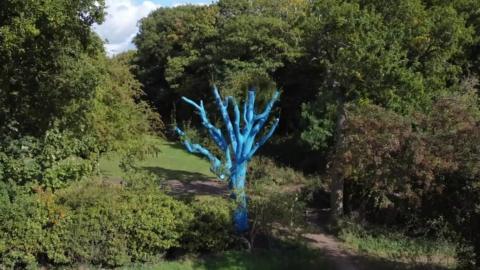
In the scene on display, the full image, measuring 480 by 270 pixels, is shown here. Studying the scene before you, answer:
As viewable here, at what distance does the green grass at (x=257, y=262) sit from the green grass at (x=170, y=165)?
38.8ft

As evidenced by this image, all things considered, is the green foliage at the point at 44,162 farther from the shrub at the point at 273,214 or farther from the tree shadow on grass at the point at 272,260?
the shrub at the point at 273,214

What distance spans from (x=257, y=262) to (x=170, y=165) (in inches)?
760

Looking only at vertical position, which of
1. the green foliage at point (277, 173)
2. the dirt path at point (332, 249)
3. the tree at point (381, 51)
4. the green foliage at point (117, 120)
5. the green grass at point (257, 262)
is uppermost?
the tree at point (381, 51)

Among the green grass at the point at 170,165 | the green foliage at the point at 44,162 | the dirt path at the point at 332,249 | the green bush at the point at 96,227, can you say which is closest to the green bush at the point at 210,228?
the green bush at the point at 96,227

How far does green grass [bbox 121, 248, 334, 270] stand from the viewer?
1290cm

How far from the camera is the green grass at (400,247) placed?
47.0 feet

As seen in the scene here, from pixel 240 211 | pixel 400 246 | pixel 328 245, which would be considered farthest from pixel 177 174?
pixel 400 246

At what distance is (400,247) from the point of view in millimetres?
15664

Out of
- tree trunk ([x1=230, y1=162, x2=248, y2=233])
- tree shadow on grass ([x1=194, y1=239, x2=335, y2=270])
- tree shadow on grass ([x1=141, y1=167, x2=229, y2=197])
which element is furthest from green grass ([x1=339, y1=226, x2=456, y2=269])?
tree shadow on grass ([x1=141, y1=167, x2=229, y2=197])

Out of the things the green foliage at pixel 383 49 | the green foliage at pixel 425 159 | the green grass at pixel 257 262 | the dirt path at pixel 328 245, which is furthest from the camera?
the green foliage at pixel 383 49

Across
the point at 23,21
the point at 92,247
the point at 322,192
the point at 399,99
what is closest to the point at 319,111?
the point at 322,192

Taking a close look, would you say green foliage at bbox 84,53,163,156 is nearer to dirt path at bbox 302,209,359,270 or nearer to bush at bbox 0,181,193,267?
bush at bbox 0,181,193,267

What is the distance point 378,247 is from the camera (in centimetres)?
1584

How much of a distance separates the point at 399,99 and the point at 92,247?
1000 centimetres
